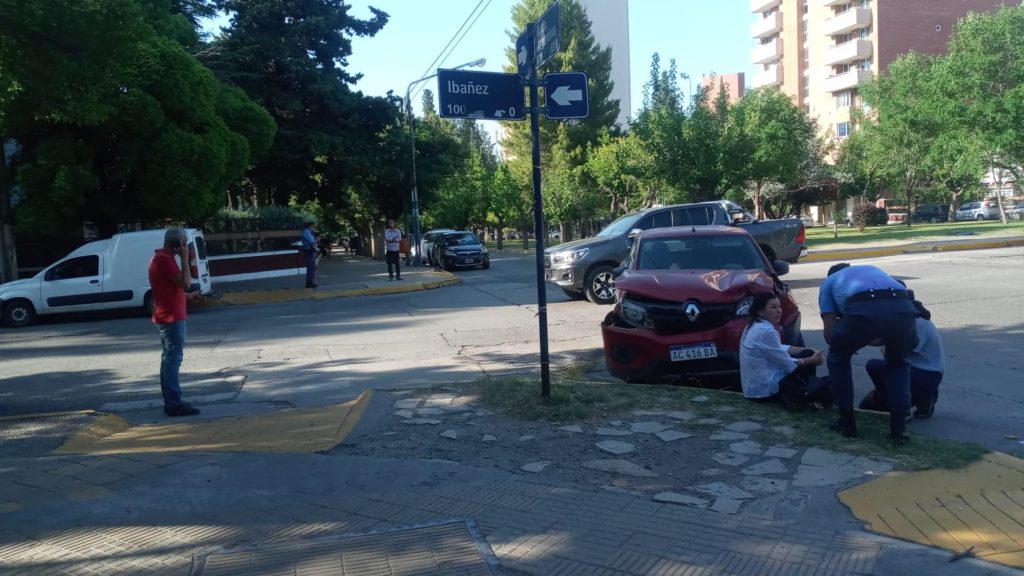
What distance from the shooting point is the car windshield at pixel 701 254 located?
913cm

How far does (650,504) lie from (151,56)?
1795 centimetres

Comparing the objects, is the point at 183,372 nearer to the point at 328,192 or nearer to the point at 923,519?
the point at 923,519

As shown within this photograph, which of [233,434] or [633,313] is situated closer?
[233,434]

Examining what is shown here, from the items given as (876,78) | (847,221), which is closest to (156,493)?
(876,78)

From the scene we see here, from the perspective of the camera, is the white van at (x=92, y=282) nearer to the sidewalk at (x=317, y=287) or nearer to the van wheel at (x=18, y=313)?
the van wheel at (x=18, y=313)

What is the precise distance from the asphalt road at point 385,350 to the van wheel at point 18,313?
1.54 ft

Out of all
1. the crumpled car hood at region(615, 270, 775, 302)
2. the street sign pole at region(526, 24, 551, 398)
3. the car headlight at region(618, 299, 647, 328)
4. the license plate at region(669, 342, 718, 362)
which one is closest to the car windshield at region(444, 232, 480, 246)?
the crumpled car hood at region(615, 270, 775, 302)

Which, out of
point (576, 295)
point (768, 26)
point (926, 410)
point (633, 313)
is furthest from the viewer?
point (768, 26)

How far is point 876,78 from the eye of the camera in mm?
47562

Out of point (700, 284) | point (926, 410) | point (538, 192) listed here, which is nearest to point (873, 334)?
point (926, 410)

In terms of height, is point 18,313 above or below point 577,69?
below

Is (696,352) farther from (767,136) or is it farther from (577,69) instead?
(577,69)

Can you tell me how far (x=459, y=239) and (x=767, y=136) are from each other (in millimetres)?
14164

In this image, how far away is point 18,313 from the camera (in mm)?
16734
